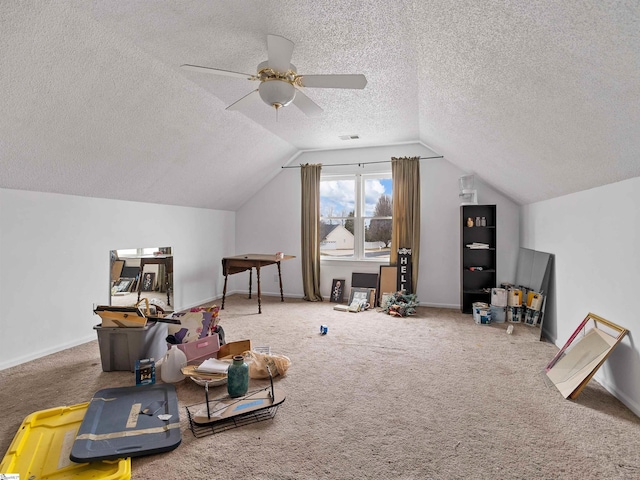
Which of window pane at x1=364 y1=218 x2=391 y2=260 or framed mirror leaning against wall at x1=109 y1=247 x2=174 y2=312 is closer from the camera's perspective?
framed mirror leaning against wall at x1=109 y1=247 x2=174 y2=312

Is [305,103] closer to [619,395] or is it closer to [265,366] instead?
[265,366]

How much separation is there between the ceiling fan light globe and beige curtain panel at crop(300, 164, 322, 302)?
3.24 m

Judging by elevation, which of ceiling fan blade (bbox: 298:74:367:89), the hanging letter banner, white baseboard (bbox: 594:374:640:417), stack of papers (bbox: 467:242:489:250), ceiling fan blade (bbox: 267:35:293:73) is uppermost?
ceiling fan blade (bbox: 267:35:293:73)

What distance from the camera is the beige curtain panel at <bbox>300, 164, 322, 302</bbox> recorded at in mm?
5555

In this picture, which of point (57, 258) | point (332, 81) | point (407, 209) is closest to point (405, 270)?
point (407, 209)

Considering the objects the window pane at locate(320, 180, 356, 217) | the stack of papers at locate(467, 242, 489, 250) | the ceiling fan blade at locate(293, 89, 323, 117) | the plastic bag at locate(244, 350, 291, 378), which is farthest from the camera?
the window pane at locate(320, 180, 356, 217)

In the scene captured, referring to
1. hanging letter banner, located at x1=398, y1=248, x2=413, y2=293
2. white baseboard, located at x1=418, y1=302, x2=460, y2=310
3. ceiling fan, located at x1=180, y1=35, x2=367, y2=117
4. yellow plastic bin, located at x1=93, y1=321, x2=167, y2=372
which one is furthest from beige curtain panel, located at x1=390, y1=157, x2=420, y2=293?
yellow plastic bin, located at x1=93, y1=321, x2=167, y2=372

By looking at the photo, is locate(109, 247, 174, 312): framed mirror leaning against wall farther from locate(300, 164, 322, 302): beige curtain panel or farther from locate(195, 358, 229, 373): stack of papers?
locate(300, 164, 322, 302): beige curtain panel

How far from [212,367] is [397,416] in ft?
4.56

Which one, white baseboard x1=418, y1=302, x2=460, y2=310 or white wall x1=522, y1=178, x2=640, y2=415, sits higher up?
white wall x1=522, y1=178, x2=640, y2=415

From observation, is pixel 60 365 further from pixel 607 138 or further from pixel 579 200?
pixel 579 200

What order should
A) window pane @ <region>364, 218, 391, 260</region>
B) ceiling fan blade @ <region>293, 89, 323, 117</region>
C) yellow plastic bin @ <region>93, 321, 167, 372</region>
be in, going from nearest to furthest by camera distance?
ceiling fan blade @ <region>293, 89, 323, 117</region> → yellow plastic bin @ <region>93, 321, 167, 372</region> → window pane @ <region>364, 218, 391, 260</region>

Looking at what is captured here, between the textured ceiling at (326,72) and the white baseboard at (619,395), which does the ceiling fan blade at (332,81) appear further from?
the white baseboard at (619,395)

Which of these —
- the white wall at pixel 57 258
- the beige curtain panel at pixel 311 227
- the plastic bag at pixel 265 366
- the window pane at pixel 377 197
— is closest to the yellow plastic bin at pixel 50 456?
the plastic bag at pixel 265 366
